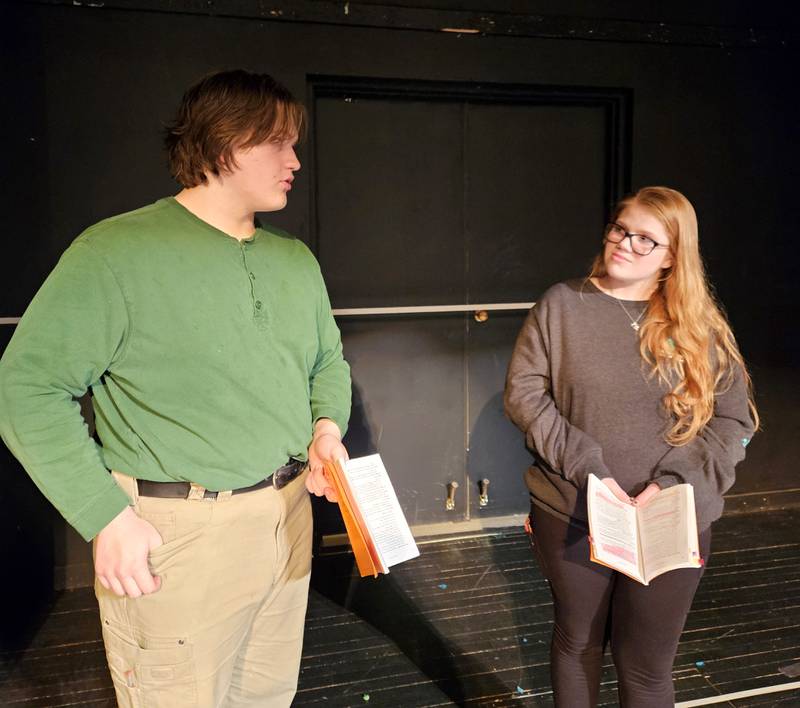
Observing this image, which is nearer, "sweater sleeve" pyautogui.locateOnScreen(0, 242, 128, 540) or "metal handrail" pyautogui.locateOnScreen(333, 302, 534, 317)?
"sweater sleeve" pyautogui.locateOnScreen(0, 242, 128, 540)

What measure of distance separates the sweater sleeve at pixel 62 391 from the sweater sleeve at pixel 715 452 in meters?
1.27

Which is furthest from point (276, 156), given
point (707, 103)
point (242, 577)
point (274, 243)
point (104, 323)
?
point (707, 103)

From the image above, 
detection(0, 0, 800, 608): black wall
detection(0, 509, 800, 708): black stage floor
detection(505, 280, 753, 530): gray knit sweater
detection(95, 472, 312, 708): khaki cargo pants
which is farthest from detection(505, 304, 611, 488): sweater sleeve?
detection(0, 0, 800, 608): black wall

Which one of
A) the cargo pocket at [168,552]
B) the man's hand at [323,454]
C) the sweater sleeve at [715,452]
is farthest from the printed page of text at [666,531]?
the cargo pocket at [168,552]

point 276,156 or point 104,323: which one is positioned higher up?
point 276,156

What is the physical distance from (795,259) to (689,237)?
2583 millimetres

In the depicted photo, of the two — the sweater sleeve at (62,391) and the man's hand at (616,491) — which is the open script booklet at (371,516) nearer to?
the sweater sleeve at (62,391)

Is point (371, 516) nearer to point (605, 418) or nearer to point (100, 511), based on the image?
point (100, 511)

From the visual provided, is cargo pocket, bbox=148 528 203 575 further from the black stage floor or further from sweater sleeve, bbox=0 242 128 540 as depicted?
the black stage floor

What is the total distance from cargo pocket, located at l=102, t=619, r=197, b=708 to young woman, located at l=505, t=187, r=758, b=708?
3.08ft

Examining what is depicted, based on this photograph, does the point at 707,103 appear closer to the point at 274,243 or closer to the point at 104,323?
the point at 274,243

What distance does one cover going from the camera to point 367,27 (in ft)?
10.8

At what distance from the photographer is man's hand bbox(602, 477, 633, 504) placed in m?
1.70

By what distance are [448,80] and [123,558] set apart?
2.88 m
